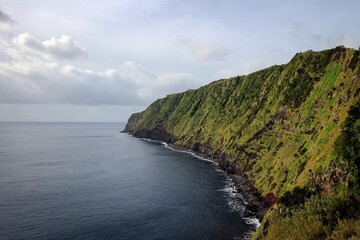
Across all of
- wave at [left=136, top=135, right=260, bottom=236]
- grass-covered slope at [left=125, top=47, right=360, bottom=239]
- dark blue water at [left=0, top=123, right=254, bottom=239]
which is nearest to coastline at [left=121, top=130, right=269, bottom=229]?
wave at [left=136, top=135, right=260, bottom=236]

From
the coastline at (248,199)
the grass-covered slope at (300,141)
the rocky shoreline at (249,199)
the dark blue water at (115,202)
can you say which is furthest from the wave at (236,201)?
the grass-covered slope at (300,141)

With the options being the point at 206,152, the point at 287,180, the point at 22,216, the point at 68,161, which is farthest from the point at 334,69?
the point at 68,161

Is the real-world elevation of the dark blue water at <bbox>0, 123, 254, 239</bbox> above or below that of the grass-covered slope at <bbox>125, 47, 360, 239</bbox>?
below

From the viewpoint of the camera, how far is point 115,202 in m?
91.6

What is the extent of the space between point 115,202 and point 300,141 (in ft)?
199

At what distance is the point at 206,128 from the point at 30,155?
107m

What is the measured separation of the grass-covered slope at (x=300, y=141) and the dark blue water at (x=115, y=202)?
1486 cm

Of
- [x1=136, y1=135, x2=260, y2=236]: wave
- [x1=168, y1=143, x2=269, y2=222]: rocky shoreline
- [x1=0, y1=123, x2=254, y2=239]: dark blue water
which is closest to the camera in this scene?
[x1=0, y1=123, x2=254, y2=239]: dark blue water

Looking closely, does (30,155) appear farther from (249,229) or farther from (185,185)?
(249,229)

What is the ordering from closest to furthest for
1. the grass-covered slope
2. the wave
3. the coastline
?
the grass-covered slope
the wave
the coastline

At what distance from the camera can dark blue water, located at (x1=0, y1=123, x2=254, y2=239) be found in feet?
231

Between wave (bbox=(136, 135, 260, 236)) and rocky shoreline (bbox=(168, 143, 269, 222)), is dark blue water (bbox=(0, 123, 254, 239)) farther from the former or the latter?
rocky shoreline (bbox=(168, 143, 269, 222))

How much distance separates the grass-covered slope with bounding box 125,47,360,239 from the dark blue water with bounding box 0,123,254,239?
1486 centimetres

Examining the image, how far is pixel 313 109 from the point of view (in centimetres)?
10712
